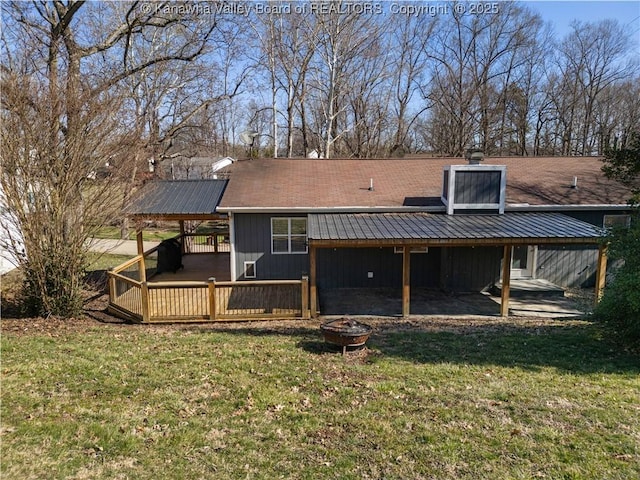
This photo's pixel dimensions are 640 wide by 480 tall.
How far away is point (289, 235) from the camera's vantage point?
13305mm

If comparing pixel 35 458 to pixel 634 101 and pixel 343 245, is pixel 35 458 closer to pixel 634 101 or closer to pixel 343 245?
pixel 343 245

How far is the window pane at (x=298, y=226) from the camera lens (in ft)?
43.4

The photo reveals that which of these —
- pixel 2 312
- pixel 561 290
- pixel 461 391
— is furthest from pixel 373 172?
pixel 2 312

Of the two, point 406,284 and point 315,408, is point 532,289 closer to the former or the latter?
point 406,284

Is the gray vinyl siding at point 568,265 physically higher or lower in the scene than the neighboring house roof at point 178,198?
Result: lower

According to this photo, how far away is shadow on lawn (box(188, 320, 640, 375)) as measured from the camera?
7254 mm

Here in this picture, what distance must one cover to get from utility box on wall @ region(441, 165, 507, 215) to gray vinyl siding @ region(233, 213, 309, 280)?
4873 mm

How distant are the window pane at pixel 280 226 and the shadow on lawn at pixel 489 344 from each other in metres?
3.85

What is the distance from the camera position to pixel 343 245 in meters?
10.3

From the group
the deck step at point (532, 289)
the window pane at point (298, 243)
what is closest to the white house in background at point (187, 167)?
the window pane at point (298, 243)

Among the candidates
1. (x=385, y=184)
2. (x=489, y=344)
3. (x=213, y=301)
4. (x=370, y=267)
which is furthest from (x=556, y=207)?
(x=213, y=301)

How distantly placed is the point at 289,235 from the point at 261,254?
1.06 m

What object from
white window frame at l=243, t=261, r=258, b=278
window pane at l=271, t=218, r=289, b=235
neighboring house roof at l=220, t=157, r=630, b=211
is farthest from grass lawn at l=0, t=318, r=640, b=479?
neighboring house roof at l=220, t=157, r=630, b=211

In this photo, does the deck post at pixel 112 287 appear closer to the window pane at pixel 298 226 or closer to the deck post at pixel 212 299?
the deck post at pixel 212 299
